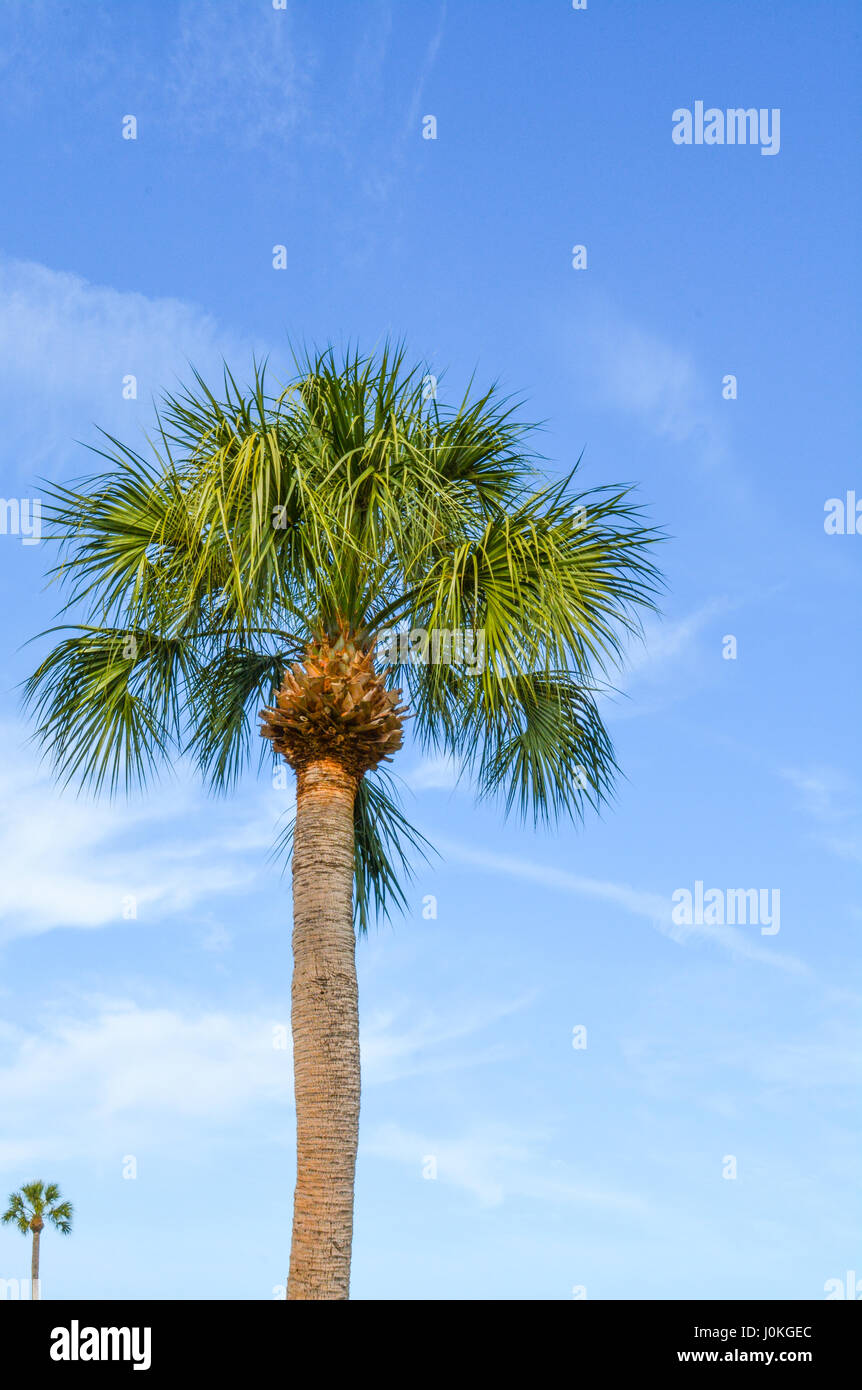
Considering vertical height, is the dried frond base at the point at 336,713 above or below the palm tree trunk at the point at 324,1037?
above

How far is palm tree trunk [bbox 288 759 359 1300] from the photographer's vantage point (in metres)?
8.39

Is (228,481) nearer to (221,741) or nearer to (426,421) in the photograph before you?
(426,421)

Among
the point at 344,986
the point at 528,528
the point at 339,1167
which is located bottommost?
the point at 339,1167

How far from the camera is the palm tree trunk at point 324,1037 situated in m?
8.39

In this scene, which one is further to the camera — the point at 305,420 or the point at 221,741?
the point at 221,741

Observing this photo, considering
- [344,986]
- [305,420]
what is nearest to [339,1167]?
[344,986]

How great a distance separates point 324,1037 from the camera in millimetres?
8773

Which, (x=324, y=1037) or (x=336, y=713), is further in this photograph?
(x=336, y=713)

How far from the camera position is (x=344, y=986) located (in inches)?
352

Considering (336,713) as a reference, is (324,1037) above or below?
below

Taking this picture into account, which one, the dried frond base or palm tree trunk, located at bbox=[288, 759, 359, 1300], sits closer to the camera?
palm tree trunk, located at bbox=[288, 759, 359, 1300]

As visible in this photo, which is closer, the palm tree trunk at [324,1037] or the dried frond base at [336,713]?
the palm tree trunk at [324,1037]
